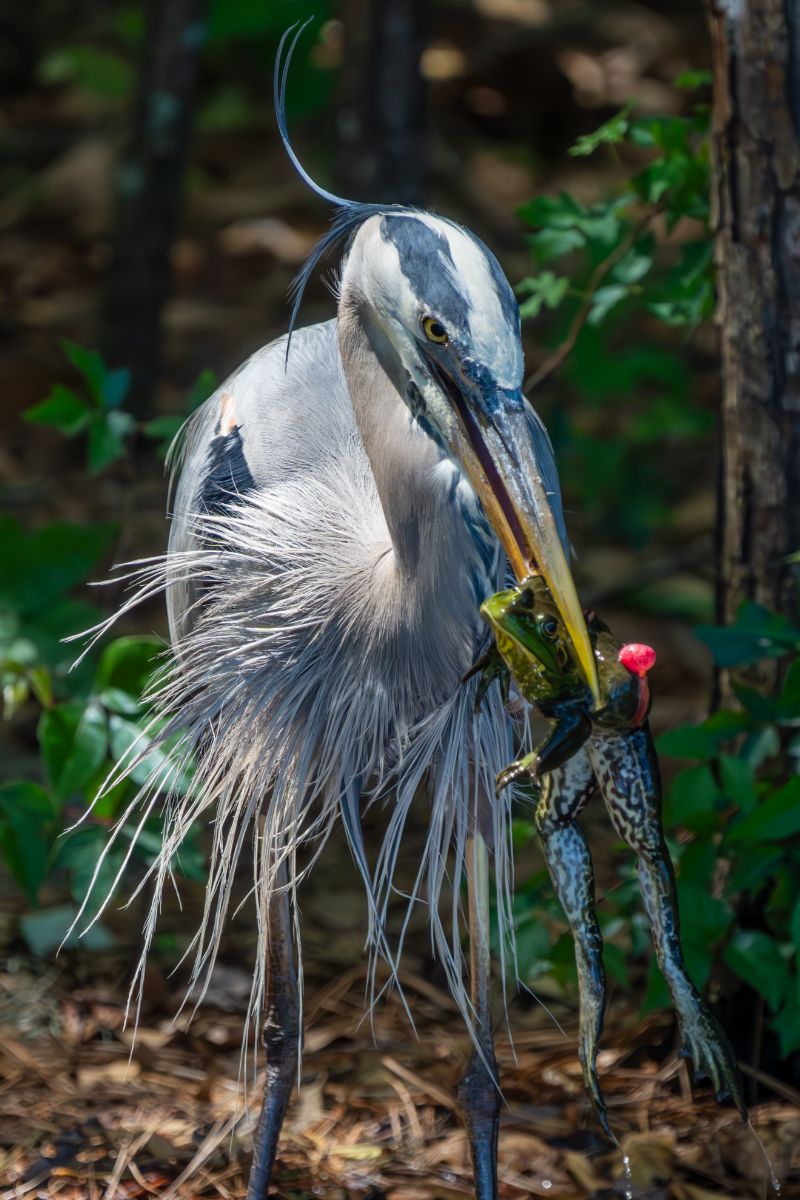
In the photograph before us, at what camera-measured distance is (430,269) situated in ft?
6.00

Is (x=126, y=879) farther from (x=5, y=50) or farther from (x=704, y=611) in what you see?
(x=5, y=50)

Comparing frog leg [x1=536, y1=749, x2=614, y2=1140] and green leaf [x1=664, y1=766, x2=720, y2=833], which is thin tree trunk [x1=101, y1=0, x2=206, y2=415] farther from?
frog leg [x1=536, y1=749, x2=614, y2=1140]

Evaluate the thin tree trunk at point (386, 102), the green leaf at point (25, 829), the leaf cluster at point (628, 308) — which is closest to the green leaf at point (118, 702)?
the green leaf at point (25, 829)

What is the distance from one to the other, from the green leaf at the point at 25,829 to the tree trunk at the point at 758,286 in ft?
3.99

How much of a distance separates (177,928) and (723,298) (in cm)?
163

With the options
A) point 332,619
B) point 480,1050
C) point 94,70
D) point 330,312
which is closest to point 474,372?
point 332,619

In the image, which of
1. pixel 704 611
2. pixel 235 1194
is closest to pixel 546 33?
pixel 704 611

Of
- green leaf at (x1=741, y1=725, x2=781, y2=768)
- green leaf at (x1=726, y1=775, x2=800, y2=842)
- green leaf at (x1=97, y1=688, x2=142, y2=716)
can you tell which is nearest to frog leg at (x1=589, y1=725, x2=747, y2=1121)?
green leaf at (x1=726, y1=775, x2=800, y2=842)

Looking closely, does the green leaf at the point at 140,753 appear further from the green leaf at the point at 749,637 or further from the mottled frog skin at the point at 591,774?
the green leaf at the point at 749,637

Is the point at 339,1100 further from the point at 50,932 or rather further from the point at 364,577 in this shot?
the point at 364,577

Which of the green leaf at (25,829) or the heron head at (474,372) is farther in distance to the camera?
the green leaf at (25,829)

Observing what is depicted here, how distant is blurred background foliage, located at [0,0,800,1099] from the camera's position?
2.53 m

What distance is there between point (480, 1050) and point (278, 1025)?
386 mm

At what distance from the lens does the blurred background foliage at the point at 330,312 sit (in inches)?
99.5
